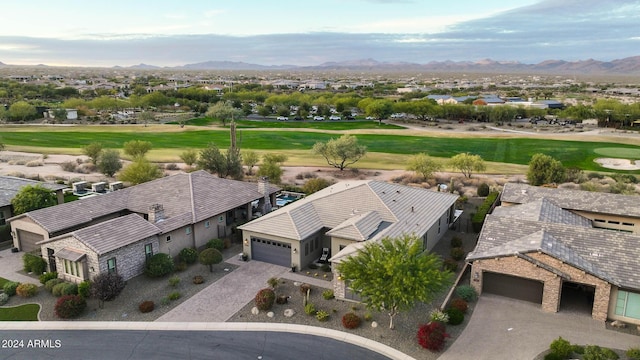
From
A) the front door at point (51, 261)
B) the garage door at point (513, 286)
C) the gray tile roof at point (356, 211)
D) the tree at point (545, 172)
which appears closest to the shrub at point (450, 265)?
the gray tile roof at point (356, 211)

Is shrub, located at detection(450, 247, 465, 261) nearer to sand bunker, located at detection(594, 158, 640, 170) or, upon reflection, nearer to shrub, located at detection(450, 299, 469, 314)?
shrub, located at detection(450, 299, 469, 314)

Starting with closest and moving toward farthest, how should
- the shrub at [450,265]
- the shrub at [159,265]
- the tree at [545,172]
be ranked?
the shrub at [159,265] → the shrub at [450,265] → the tree at [545,172]

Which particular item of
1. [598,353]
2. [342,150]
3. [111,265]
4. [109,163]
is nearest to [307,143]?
[342,150]

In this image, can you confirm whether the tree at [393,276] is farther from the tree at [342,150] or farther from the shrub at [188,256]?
the tree at [342,150]

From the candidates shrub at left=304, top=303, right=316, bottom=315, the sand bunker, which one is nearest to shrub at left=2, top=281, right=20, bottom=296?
shrub at left=304, top=303, right=316, bottom=315

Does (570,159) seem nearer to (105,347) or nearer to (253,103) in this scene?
(105,347)

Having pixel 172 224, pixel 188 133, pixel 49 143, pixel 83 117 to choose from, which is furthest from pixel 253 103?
pixel 172 224
